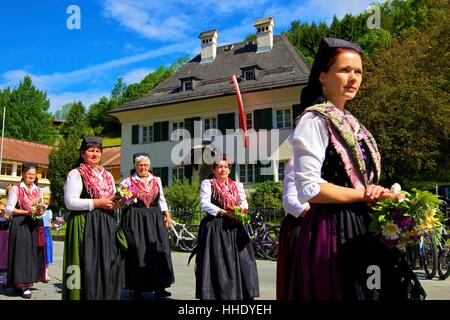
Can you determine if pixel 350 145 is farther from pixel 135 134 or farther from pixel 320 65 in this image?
pixel 135 134

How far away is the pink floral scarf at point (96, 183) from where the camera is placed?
5.64 meters

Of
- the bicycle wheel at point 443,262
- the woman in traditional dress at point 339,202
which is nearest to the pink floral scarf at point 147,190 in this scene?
the woman in traditional dress at point 339,202

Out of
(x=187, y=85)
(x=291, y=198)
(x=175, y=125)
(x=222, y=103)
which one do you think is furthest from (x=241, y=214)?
(x=187, y=85)

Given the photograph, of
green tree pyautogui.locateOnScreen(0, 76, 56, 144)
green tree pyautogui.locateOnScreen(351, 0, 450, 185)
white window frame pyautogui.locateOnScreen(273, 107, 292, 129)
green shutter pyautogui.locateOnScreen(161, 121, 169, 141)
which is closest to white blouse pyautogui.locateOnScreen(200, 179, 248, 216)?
green tree pyautogui.locateOnScreen(351, 0, 450, 185)

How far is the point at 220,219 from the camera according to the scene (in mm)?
6648

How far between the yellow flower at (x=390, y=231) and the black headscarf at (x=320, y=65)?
84cm

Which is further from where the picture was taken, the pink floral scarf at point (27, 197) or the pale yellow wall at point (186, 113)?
the pale yellow wall at point (186, 113)

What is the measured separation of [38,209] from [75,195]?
8.25ft

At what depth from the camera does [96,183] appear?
5676 millimetres

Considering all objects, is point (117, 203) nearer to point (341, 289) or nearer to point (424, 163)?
point (341, 289)

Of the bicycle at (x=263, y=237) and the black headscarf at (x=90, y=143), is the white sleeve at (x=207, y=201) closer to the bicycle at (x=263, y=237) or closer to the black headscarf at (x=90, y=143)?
the black headscarf at (x=90, y=143)

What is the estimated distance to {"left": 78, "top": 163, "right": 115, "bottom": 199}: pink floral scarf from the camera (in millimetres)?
5637
